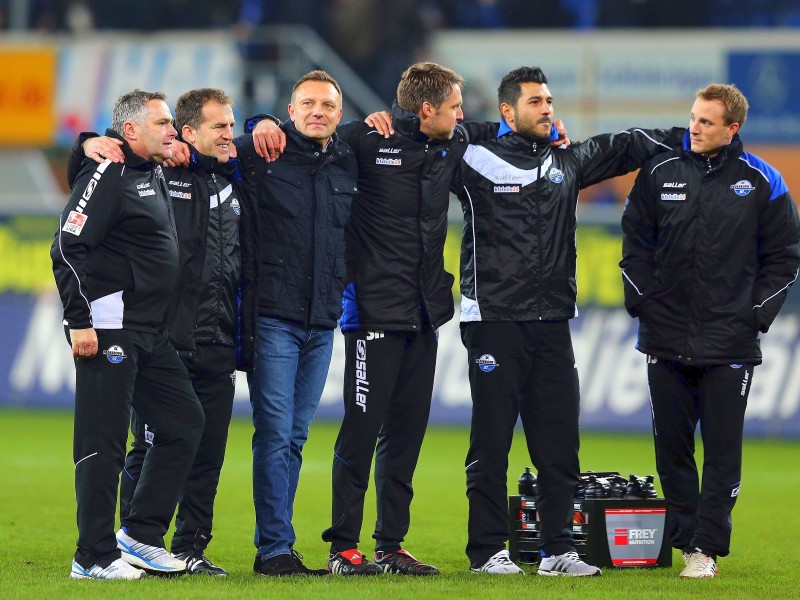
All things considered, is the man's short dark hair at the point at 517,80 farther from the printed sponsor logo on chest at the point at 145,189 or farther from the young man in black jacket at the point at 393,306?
the printed sponsor logo on chest at the point at 145,189

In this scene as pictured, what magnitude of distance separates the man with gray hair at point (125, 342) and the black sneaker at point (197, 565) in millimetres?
143

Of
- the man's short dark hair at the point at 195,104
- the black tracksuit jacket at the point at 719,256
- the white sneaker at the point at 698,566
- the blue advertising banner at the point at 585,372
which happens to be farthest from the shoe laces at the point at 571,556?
the blue advertising banner at the point at 585,372

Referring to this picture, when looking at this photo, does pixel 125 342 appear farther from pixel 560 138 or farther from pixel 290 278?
pixel 560 138

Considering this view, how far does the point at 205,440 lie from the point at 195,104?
168cm

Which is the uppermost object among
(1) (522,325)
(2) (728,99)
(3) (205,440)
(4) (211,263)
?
(2) (728,99)

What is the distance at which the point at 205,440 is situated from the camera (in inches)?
276

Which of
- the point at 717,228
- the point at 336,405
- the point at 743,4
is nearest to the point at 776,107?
the point at 743,4

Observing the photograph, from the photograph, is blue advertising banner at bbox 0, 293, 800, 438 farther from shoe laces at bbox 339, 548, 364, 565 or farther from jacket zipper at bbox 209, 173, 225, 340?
jacket zipper at bbox 209, 173, 225, 340

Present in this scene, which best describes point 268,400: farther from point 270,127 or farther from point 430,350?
point 270,127

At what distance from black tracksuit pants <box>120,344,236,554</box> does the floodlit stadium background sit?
462 inches

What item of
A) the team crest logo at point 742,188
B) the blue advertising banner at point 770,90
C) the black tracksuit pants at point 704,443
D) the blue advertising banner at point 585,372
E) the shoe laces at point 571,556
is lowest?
the blue advertising banner at point 585,372

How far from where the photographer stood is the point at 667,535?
24.5 ft

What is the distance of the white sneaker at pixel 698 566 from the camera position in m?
7.08

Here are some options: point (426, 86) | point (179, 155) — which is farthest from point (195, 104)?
point (426, 86)
